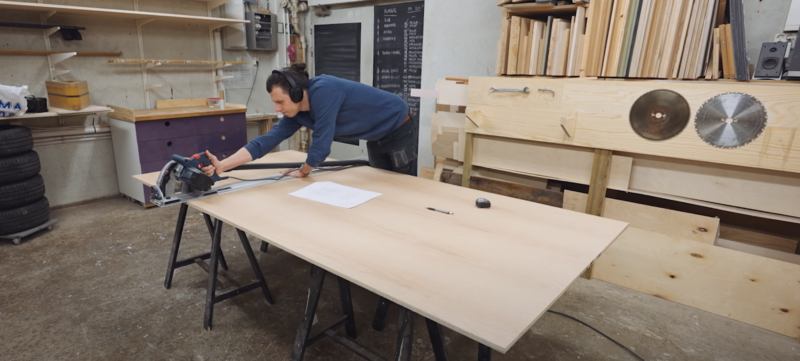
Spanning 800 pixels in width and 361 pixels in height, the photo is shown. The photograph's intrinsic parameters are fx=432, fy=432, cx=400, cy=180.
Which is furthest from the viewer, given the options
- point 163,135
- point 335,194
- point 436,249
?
point 163,135

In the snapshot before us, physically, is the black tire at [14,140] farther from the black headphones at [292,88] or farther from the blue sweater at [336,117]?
the black headphones at [292,88]

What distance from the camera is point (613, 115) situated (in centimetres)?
223

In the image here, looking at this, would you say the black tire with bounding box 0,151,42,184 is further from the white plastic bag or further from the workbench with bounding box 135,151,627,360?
the workbench with bounding box 135,151,627,360

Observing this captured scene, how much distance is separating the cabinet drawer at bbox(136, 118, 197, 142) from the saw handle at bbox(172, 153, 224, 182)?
1843 mm

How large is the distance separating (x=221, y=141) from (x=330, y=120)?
2318 mm

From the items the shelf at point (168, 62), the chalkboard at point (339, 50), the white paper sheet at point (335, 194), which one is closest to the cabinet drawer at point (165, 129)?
the shelf at point (168, 62)

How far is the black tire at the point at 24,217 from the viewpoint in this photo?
2.84 metres

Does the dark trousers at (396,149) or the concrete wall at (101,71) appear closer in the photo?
the dark trousers at (396,149)

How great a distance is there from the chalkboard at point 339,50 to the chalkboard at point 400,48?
28cm

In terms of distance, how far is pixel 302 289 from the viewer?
2.42 m

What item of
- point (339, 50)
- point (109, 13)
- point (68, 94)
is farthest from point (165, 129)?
point (339, 50)

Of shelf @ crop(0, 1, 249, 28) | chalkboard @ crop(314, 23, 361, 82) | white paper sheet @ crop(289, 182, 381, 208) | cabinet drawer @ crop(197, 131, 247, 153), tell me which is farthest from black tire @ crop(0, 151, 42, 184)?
chalkboard @ crop(314, 23, 361, 82)

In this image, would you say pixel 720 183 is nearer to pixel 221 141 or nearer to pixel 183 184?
pixel 183 184

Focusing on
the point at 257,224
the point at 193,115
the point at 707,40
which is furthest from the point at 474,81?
the point at 193,115
